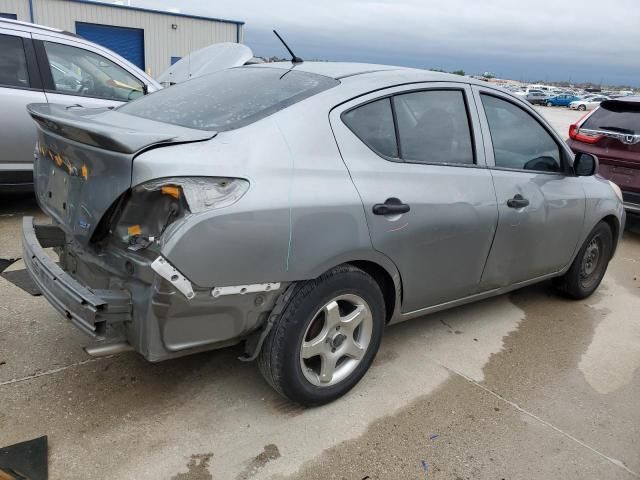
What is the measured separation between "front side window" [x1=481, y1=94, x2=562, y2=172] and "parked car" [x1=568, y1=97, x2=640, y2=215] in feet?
10.4

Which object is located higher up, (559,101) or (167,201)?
(167,201)

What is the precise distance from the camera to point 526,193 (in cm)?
356

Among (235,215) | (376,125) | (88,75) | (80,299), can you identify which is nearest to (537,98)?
(88,75)

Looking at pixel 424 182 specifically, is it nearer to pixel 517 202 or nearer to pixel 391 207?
pixel 391 207

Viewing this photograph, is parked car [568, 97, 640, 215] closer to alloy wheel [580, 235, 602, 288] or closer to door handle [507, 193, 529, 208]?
alloy wheel [580, 235, 602, 288]

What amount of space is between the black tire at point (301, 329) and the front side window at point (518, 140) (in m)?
1.34

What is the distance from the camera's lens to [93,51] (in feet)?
18.6

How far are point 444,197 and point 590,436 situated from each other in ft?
4.73

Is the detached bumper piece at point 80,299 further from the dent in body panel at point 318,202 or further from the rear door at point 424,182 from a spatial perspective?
the rear door at point 424,182

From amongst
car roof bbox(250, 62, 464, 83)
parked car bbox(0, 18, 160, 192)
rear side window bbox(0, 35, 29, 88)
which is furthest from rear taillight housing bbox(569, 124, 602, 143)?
rear side window bbox(0, 35, 29, 88)

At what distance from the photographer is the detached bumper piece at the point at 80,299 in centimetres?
221

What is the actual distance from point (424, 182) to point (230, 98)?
1103 millimetres

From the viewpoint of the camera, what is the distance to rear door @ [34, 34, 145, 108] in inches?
211

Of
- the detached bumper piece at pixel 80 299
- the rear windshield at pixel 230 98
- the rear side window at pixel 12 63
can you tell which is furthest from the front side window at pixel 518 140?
the rear side window at pixel 12 63
